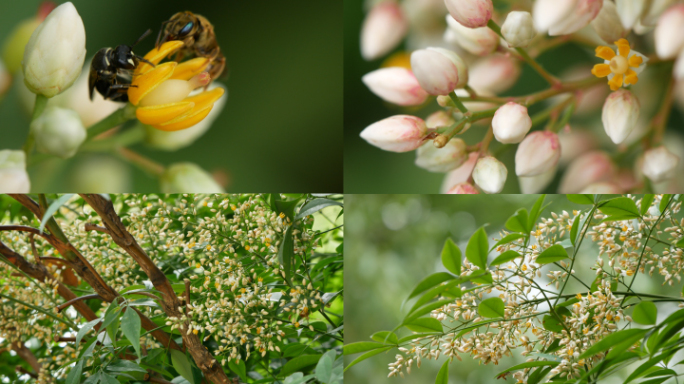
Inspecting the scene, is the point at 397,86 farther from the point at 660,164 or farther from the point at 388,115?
the point at 660,164

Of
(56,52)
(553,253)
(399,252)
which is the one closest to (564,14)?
(553,253)

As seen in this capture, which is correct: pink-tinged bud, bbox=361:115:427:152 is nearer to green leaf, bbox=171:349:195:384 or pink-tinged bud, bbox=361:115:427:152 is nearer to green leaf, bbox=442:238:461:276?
green leaf, bbox=442:238:461:276

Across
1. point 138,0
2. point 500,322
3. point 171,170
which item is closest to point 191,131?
point 171,170

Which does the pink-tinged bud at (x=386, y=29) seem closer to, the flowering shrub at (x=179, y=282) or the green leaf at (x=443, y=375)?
the flowering shrub at (x=179, y=282)

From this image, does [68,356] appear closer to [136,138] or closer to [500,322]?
[136,138]

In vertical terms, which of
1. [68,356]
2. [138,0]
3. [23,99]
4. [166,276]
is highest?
[138,0]

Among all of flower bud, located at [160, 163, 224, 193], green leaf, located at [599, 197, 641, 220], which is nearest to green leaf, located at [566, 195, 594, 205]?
green leaf, located at [599, 197, 641, 220]
